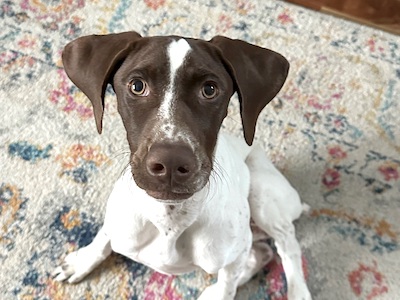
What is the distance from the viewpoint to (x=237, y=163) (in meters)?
1.81

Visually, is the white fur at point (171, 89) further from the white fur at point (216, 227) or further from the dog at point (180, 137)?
the white fur at point (216, 227)

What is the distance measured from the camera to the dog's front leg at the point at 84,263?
6.62 ft

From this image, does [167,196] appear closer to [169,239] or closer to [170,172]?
[170,172]

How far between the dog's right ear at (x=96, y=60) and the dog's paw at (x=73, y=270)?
0.65 meters

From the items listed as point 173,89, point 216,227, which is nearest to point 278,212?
point 216,227

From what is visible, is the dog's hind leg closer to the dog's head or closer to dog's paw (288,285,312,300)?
dog's paw (288,285,312,300)

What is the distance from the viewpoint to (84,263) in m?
2.02

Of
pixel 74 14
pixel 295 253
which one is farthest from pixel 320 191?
pixel 74 14

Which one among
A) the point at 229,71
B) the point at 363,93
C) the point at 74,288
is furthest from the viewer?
the point at 363,93

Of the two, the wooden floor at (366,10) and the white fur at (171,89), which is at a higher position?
the white fur at (171,89)

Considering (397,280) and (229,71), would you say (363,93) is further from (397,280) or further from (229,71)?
(229,71)

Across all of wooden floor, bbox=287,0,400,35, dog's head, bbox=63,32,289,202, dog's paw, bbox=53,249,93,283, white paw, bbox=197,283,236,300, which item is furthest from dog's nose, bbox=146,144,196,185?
wooden floor, bbox=287,0,400,35

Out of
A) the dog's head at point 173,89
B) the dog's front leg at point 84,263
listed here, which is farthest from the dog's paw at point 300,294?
the dog's head at point 173,89

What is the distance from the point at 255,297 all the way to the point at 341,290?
279 mm
